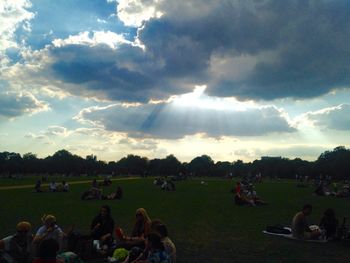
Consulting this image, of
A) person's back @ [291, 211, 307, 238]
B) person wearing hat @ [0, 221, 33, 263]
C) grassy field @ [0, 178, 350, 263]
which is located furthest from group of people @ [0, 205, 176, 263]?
person's back @ [291, 211, 307, 238]

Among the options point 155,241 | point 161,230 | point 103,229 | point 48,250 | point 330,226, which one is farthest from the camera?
point 330,226

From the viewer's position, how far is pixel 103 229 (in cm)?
1364

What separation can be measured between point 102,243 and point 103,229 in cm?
65

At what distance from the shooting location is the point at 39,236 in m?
11.9

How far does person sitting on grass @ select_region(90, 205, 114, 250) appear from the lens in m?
13.2

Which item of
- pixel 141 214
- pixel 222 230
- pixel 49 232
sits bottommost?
pixel 222 230

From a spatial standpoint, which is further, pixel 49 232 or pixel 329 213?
pixel 329 213

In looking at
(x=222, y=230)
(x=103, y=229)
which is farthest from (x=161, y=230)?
(x=222, y=230)

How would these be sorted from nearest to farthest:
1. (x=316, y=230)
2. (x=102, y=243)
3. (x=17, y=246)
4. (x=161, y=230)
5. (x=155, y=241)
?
1. (x=155, y=241)
2. (x=161, y=230)
3. (x=17, y=246)
4. (x=102, y=243)
5. (x=316, y=230)

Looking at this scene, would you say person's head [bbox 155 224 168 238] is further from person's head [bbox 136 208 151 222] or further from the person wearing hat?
the person wearing hat

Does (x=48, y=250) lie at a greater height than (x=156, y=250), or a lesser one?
greater

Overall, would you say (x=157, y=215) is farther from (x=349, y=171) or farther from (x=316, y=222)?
(x=349, y=171)

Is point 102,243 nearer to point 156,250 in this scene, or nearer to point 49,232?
point 49,232

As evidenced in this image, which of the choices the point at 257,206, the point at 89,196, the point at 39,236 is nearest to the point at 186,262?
the point at 39,236
